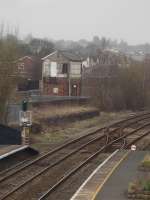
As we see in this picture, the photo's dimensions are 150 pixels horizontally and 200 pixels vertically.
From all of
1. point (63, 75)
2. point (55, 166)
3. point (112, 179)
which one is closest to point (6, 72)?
point (55, 166)

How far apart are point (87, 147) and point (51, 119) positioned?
11749 millimetres

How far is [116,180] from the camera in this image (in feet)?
57.4

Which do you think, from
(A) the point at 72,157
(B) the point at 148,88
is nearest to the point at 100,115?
(B) the point at 148,88

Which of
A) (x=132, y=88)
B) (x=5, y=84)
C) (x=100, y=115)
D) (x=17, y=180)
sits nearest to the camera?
(x=17, y=180)

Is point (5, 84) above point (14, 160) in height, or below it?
above

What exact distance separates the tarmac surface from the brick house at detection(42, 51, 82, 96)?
173ft

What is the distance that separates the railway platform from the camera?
15.1m

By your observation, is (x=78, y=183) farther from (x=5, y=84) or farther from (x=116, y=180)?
(x=5, y=84)

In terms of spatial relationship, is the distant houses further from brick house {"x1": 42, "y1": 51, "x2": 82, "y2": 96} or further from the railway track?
the railway track

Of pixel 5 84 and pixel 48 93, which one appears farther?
pixel 48 93

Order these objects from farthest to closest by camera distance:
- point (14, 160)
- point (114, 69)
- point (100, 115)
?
1. point (114, 69)
2. point (100, 115)
3. point (14, 160)

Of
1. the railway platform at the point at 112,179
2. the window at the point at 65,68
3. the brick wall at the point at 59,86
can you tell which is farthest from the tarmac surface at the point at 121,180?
the window at the point at 65,68

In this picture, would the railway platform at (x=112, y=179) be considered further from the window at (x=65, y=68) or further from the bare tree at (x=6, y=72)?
the window at (x=65, y=68)

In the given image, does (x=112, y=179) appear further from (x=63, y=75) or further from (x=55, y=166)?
(x=63, y=75)
